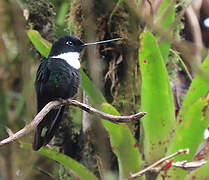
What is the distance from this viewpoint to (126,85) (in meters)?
2.61

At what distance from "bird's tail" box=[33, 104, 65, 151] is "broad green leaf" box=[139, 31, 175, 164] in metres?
0.47

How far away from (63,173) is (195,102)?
102 centimetres

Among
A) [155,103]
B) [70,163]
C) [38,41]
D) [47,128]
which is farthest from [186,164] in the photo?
[38,41]

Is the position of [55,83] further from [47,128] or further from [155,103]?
[155,103]

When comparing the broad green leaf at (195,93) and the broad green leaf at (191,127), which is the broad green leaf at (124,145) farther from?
the broad green leaf at (195,93)

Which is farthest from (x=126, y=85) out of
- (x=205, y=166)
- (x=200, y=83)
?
(x=205, y=166)

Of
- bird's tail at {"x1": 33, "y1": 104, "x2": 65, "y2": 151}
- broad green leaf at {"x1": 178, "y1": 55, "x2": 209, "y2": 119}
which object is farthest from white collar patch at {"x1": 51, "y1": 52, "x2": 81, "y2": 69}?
broad green leaf at {"x1": 178, "y1": 55, "x2": 209, "y2": 119}

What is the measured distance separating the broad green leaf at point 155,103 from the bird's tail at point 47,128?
0.47 meters

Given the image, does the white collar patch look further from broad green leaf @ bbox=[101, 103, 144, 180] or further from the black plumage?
broad green leaf @ bbox=[101, 103, 144, 180]

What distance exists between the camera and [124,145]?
2.06m

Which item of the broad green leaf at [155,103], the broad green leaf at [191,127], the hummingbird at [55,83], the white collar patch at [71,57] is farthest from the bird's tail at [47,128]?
the broad green leaf at [191,127]

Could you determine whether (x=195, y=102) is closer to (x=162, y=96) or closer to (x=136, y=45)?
(x=162, y=96)

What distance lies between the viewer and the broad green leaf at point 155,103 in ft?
6.89

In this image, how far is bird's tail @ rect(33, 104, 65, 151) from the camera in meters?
1.99
